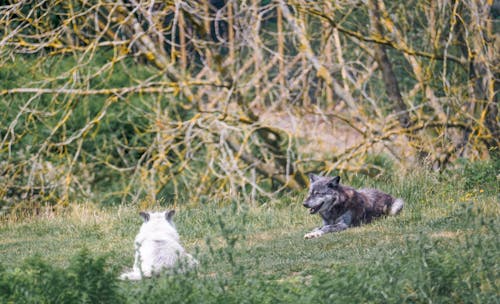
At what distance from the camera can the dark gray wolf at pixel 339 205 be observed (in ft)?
34.9

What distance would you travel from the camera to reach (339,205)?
1070cm

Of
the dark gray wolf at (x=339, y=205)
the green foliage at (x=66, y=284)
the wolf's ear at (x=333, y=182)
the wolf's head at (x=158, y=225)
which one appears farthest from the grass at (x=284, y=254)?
the wolf's ear at (x=333, y=182)

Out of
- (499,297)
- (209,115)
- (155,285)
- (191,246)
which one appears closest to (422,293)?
(499,297)

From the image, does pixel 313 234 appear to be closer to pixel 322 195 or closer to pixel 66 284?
pixel 322 195

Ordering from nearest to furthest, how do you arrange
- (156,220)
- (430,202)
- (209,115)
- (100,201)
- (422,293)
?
(422,293)
(156,220)
(430,202)
(209,115)
(100,201)

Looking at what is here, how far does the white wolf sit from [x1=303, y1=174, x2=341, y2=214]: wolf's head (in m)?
2.04

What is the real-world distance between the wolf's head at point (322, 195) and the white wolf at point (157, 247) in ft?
6.69

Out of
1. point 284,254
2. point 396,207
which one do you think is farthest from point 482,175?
point 284,254

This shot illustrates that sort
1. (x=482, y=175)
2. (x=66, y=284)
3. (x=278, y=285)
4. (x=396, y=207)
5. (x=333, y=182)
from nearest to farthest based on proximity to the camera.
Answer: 1. (x=66, y=284)
2. (x=278, y=285)
3. (x=333, y=182)
4. (x=396, y=207)
5. (x=482, y=175)

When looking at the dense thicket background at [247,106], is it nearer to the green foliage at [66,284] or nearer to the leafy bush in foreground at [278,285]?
the leafy bush in foreground at [278,285]

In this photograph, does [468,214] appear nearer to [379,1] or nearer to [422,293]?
[422,293]

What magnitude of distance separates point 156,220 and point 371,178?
5.68 m

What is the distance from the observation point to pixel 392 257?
286 inches

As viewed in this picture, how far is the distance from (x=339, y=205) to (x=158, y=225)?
2521 mm
